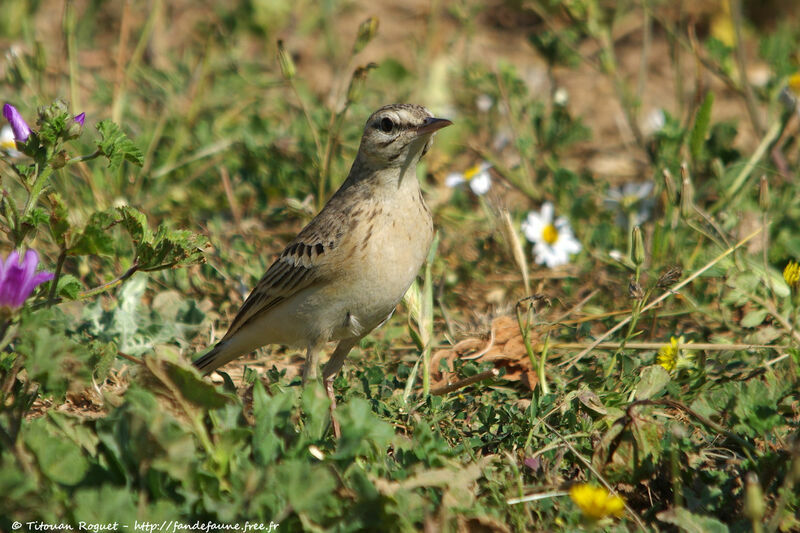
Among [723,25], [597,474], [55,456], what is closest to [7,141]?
[55,456]

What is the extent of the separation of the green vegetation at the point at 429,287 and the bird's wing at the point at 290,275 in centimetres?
34

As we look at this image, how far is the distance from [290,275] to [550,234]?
2.31 metres

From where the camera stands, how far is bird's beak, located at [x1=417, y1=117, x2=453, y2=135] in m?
4.41

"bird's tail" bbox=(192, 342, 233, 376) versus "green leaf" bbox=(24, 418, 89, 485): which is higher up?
"green leaf" bbox=(24, 418, 89, 485)

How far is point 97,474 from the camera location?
313 cm

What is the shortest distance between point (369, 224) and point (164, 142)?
3718 mm

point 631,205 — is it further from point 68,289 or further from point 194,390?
point 68,289

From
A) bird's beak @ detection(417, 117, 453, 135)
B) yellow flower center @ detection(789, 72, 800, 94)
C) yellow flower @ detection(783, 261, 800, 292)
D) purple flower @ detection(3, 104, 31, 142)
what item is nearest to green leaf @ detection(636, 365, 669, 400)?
yellow flower @ detection(783, 261, 800, 292)

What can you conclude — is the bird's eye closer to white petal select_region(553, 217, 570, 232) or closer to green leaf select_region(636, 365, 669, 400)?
green leaf select_region(636, 365, 669, 400)

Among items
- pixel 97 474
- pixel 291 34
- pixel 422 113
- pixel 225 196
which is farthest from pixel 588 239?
pixel 291 34

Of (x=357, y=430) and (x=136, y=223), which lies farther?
(x=136, y=223)

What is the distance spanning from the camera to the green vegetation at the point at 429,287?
3.07m

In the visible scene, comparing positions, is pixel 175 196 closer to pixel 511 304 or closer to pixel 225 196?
pixel 225 196

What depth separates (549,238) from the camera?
20.3ft
